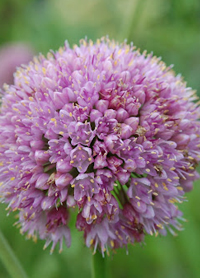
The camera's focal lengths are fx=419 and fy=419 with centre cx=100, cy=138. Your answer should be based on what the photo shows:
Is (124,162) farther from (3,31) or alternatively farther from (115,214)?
(3,31)

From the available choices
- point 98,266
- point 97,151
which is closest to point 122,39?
point 97,151

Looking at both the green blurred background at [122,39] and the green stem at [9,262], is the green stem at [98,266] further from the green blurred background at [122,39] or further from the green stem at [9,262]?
the green stem at [9,262]

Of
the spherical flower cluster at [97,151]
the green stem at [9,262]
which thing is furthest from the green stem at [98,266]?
the green stem at [9,262]

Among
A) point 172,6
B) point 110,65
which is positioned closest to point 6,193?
point 110,65

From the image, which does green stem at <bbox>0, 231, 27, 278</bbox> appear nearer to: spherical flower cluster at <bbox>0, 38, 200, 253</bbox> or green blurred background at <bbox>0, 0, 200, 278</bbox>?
spherical flower cluster at <bbox>0, 38, 200, 253</bbox>

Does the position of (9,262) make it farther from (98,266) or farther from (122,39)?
(122,39)

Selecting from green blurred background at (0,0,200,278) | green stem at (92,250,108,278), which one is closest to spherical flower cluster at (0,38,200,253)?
green stem at (92,250,108,278)

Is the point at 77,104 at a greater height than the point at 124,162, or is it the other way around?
the point at 77,104
